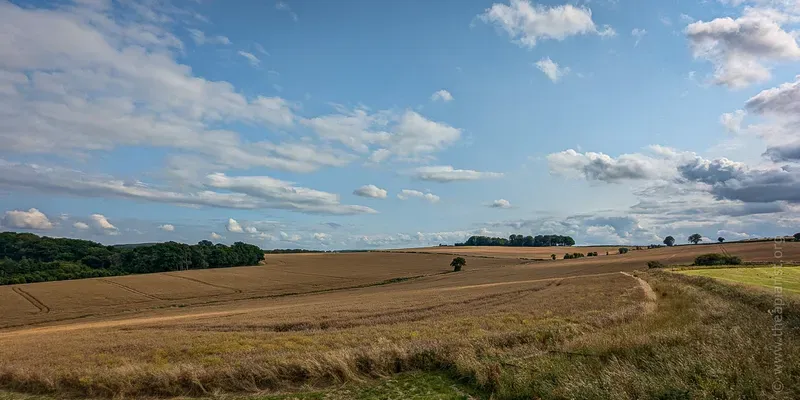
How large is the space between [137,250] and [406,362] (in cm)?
11990

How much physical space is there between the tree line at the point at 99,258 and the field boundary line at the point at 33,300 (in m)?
21.6

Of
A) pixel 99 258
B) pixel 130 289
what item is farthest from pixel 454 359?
pixel 99 258

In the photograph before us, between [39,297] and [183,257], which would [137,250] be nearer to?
[183,257]

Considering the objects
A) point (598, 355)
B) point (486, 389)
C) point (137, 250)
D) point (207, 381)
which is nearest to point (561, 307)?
point (598, 355)

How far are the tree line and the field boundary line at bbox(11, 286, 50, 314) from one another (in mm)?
21621

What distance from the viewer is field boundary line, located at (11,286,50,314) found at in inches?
2036

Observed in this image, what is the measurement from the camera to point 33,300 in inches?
2272

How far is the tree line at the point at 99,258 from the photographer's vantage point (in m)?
92.6

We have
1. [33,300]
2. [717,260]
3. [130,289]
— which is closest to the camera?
[33,300]

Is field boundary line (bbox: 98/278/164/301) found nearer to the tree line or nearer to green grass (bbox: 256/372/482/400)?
the tree line

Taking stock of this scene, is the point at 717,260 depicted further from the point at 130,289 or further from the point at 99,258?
the point at 99,258

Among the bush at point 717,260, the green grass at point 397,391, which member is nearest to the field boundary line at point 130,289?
the green grass at point 397,391

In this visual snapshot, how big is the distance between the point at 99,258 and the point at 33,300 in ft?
195

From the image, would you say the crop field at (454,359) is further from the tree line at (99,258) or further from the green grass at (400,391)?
the tree line at (99,258)
